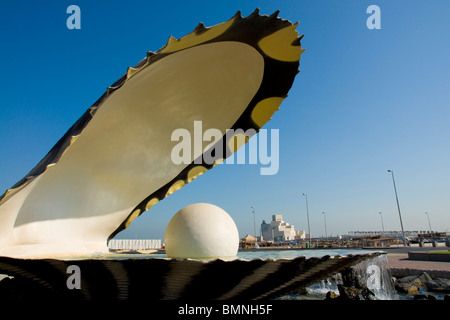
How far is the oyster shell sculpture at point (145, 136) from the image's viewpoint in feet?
16.9

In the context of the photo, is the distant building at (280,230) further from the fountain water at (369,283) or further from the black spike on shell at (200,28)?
the black spike on shell at (200,28)

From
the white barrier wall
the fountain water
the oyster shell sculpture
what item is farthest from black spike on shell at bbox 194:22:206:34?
the white barrier wall

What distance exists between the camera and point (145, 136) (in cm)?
661

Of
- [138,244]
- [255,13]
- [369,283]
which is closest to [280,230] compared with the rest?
[138,244]

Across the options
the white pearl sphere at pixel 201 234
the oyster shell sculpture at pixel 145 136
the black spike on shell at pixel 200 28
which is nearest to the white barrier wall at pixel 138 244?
the oyster shell sculpture at pixel 145 136

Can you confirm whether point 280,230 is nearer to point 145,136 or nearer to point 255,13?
point 145,136

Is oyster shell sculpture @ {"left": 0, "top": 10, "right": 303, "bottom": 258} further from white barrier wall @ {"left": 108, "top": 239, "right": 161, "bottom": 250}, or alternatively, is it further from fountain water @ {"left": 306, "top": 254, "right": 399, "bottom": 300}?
white barrier wall @ {"left": 108, "top": 239, "right": 161, "bottom": 250}

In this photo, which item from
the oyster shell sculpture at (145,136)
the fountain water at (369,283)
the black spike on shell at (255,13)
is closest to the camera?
the black spike on shell at (255,13)

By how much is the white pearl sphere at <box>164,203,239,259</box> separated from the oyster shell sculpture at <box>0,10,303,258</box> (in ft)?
6.37

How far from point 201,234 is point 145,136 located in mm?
2784

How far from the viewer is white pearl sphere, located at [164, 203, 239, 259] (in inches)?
191

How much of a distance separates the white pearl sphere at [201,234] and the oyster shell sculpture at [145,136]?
194cm

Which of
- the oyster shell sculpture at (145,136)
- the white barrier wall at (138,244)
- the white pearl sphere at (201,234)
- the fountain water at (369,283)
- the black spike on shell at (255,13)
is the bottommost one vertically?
the fountain water at (369,283)
